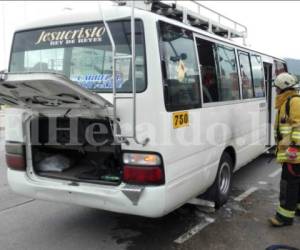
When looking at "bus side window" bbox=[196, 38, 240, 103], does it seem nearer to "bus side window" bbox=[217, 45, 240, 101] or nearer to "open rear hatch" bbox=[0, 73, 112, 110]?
A: "bus side window" bbox=[217, 45, 240, 101]

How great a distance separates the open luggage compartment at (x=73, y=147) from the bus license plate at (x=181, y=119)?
0.67 metres

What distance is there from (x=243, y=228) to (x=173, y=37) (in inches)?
93.7

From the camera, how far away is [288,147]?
466 cm

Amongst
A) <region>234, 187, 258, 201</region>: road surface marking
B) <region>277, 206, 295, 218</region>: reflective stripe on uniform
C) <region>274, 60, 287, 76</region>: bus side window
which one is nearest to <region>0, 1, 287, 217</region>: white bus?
<region>234, 187, 258, 201</region>: road surface marking

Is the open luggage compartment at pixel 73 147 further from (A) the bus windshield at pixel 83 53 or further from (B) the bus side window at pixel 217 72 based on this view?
(B) the bus side window at pixel 217 72

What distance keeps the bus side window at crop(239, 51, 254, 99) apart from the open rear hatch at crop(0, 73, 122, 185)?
264cm

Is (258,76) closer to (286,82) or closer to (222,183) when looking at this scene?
(286,82)

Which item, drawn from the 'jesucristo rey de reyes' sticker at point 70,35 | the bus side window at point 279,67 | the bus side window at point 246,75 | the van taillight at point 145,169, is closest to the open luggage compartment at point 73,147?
the van taillight at point 145,169

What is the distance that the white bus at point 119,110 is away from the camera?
3.63 metres

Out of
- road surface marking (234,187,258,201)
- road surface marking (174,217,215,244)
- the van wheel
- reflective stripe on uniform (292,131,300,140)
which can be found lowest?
road surface marking (174,217,215,244)

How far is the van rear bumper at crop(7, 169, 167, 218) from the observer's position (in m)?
3.64

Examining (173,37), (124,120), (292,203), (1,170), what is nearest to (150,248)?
(124,120)

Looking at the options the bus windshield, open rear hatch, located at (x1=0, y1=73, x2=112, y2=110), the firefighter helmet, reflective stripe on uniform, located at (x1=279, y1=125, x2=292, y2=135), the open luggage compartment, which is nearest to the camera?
open rear hatch, located at (x1=0, y1=73, x2=112, y2=110)

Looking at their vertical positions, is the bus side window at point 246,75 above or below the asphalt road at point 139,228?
above
